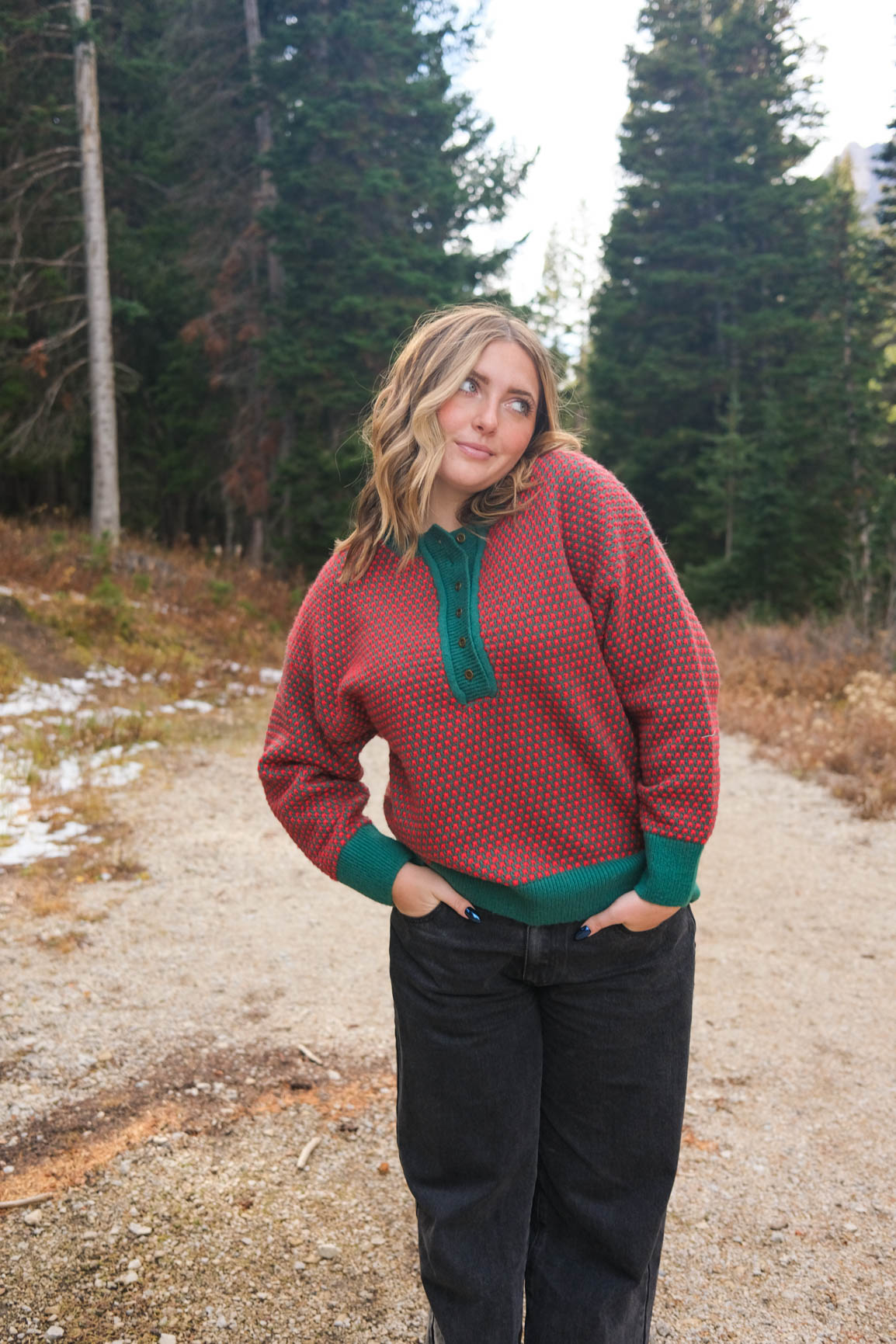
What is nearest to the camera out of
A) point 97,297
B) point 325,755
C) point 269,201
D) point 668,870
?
point 668,870

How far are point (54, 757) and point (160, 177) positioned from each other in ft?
48.2

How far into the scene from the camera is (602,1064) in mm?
1632

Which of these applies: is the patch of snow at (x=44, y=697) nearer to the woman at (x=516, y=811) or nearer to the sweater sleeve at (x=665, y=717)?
the woman at (x=516, y=811)

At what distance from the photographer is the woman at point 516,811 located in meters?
1.57

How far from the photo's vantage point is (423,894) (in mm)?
1666

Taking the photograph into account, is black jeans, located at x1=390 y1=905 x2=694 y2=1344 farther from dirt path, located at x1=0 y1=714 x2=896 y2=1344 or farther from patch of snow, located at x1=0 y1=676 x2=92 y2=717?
patch of snow, located at x1=0 y1=676 x2=92 y2=717

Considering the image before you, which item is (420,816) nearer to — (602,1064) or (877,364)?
(602,1064)

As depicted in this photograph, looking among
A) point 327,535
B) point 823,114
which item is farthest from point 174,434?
point 823,114

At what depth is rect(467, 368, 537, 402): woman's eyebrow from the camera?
5.39 feet

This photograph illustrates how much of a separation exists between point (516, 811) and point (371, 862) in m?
0.28

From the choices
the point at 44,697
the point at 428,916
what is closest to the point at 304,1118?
the point at 428,916

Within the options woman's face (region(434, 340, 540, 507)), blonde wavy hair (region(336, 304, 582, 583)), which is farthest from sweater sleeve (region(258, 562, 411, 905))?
woman's face (region(434, 340, 540, 507))

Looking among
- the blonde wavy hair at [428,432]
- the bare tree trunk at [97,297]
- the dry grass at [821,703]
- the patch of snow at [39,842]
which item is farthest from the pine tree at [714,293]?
the blonde wavy hair at [428,432]

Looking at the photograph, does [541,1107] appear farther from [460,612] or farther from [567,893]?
[460,612]
